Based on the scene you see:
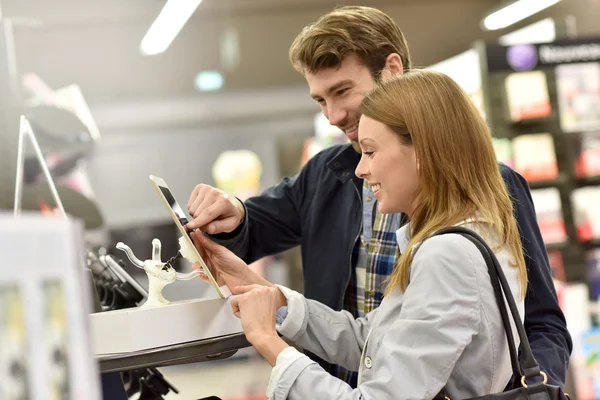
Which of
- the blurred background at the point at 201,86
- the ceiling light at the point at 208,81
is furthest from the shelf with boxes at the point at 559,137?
the ceiling light at the point at 208,81

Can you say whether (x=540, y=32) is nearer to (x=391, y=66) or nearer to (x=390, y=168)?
(x=391, y=66)

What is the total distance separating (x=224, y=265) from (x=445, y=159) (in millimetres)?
656

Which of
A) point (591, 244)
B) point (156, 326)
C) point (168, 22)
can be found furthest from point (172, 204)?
point (168, 22)

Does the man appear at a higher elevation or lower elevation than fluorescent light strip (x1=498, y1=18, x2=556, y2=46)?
lower

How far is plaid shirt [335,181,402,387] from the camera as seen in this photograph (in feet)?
6.28

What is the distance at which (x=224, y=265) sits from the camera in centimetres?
184

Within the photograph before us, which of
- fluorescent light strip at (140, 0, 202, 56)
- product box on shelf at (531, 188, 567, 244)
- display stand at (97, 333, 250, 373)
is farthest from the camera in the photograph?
fluorescent light strip at (140, 0, 202, 56)

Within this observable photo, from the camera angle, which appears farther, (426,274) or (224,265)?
(224,265)

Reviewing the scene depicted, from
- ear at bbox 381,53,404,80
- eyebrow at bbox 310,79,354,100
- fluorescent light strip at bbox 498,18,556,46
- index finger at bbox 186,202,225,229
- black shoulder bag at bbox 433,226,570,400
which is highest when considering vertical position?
fluorescent light strip at bbox 498,18,556,46

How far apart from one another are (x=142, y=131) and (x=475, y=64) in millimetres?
7091

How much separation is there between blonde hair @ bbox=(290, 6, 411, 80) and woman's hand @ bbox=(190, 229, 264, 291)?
1.80 feet

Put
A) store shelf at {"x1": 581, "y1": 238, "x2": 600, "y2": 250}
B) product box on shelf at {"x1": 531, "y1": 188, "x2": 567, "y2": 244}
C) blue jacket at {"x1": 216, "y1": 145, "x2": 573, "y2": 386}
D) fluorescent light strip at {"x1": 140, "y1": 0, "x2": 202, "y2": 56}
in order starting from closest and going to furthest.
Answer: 1. blue jacket at {"x1": 216, "y1": 145, "x2": 573, "y2": 386}
2. product box on shelf at {"x1": 531, "y1": 188, "x2": 567, "y2": 244}
3. store shelf at {"x1": 581, "y1": 238, "x2": 600, "y2": 250}
4. fluorescent light strip at {"x1": 140, "y1": 0, "x2": 202, "y2": 56}

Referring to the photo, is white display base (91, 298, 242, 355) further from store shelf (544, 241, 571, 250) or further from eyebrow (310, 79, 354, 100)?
store shelf (544, 241, 571, 250)

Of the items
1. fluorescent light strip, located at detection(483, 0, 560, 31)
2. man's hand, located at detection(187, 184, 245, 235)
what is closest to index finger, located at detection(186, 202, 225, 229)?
man's hand, located at detection(187, 184, 245, 235)
